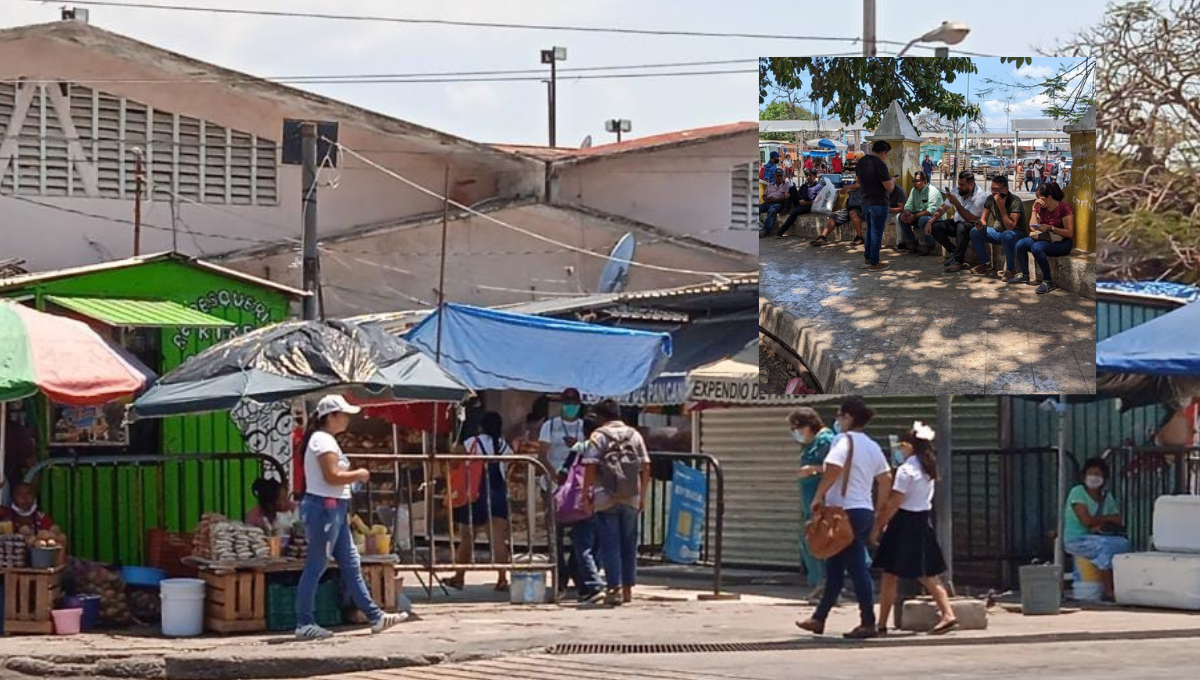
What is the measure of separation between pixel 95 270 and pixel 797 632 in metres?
6.35

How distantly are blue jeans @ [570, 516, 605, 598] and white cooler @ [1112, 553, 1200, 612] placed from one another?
390cm

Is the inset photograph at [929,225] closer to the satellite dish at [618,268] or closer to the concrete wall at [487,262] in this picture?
the satellite dish at [618,268]

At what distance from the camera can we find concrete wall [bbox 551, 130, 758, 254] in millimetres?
26484

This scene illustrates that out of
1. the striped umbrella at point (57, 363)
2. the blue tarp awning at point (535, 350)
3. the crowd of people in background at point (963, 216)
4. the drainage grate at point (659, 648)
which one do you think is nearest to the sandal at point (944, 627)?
the drainage grate at point (659, 648)

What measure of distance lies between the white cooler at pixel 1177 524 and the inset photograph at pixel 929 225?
4.31ft

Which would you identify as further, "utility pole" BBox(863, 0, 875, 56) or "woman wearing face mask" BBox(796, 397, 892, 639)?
"utility pole" BBox(863, 0, 875, 56)

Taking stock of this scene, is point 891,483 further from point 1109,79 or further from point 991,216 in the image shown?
point 1109,79

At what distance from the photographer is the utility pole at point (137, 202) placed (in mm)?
21198

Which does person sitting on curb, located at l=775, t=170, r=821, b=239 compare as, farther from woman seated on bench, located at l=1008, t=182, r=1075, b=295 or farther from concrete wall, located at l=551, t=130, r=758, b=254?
concrete wall, located at l=551, t=130, r=758, b=254

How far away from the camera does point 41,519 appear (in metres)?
11.6

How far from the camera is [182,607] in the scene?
35.7ft

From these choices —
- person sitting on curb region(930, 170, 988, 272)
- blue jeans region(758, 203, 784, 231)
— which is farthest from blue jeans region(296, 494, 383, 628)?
person sitting on curb region(930, 170, 988, 272)

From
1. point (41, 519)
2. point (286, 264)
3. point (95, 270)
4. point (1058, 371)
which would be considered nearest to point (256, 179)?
point (286, 264)

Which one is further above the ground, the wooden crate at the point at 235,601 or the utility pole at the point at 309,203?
the utility pole at the point at 309,203
